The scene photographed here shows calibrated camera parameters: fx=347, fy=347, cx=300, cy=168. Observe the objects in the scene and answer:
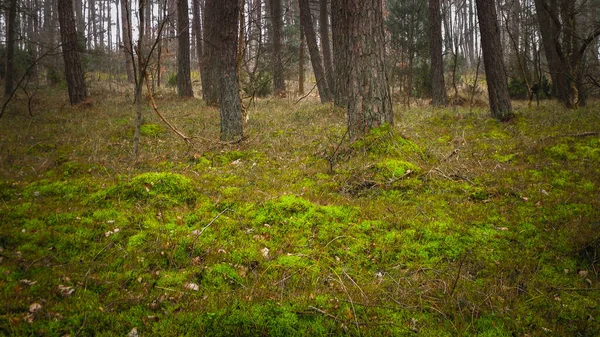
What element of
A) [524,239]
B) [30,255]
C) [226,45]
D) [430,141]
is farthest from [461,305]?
[226,45]

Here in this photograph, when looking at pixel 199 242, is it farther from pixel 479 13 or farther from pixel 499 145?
pixel 479 13

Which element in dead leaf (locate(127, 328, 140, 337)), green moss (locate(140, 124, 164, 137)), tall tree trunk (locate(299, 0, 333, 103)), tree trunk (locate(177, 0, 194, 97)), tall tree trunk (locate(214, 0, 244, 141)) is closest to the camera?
dead leaf (locate(127, 328, 140, 337))

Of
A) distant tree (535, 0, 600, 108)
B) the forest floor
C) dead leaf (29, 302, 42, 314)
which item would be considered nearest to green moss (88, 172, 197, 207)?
the forest floor

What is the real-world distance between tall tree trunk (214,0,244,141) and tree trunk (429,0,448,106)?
9.26m

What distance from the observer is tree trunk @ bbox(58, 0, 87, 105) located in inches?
469

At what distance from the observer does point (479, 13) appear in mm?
8820

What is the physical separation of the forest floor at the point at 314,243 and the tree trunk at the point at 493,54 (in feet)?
9.22

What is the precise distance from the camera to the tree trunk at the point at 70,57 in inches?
469

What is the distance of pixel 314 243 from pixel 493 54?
26.4ft

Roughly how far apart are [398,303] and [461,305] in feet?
1.46

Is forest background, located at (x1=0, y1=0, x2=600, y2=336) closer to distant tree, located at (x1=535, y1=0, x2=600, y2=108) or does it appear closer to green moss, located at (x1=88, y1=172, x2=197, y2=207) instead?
green moss, located at (x1=88, y1=172, x2=197, y2=207)

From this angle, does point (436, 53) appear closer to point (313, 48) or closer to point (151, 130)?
point (313, 48)

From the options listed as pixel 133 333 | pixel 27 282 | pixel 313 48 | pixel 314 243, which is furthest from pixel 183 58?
pixel 133 333

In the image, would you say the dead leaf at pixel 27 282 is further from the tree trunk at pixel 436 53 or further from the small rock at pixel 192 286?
the tree trunk at pixel 436 53
